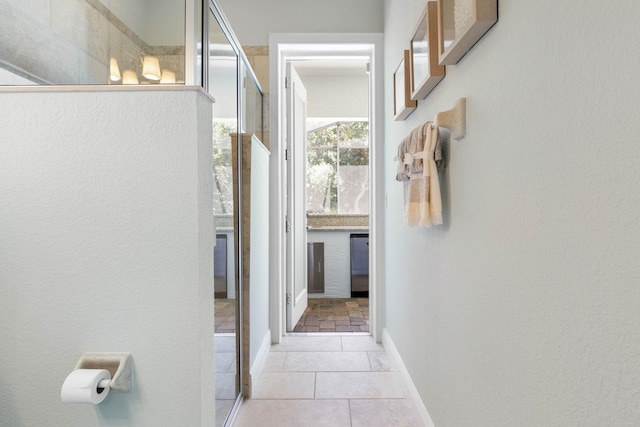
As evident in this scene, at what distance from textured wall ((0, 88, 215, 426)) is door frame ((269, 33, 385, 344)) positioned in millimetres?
1661

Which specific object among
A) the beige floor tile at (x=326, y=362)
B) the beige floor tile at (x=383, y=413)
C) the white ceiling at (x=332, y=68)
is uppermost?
the white ceiling at (x=332, y=68)

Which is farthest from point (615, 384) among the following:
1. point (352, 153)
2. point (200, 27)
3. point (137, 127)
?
point (352, 153)

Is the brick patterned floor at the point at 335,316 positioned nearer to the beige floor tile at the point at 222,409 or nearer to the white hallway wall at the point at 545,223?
the beige floor tile at the point at 222,409

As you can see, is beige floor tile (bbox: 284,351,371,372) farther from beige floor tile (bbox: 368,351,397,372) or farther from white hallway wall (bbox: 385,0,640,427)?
white hallway wall (bbox: 385,0,640,427)

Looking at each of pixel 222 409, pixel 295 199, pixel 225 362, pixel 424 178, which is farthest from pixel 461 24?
pixel 295 199

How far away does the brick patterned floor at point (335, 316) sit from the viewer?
10.6ft

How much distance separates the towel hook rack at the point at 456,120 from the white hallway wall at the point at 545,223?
34mm

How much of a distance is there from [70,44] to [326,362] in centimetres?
218

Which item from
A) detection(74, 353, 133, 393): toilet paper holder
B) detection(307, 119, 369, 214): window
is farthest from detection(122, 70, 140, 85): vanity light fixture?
detection(307, 119, 369, 214): window

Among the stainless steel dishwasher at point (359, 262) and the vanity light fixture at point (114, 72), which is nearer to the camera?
the vanity light fixture at point (114, 72)

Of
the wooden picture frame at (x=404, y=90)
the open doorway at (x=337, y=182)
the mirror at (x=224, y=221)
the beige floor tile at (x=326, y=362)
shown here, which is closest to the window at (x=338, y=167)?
the open doorway at (x=337, y=182)

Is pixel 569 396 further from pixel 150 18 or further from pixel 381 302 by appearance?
pixel 381 302

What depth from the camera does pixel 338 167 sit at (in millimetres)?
4730

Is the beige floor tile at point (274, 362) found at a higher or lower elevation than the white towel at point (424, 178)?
lower
